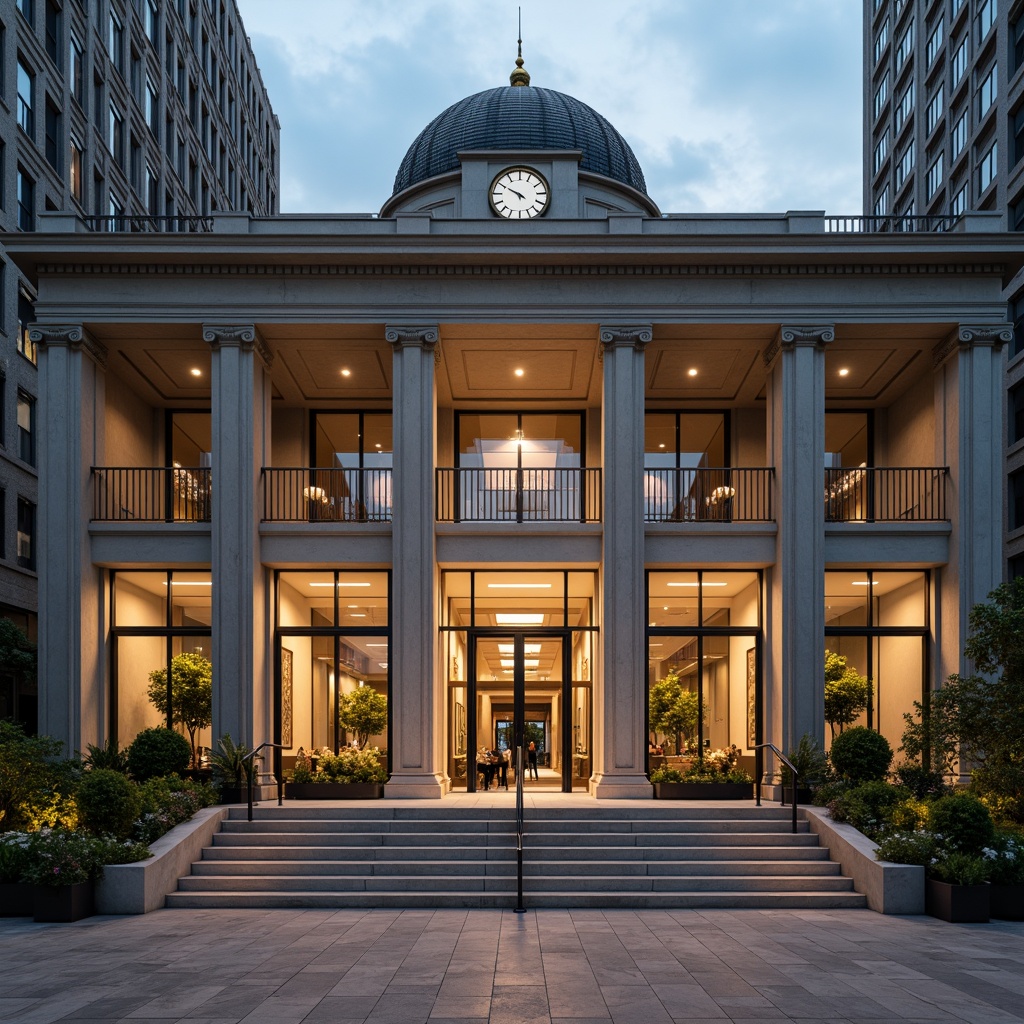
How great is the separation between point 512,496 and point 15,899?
1220 centimetres

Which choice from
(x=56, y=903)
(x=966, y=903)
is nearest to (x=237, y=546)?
(x=56, y=903)

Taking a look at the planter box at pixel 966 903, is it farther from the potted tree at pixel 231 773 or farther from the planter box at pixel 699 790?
the potted tree at pixel 231 773

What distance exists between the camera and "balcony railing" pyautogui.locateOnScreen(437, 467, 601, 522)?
21.8 m

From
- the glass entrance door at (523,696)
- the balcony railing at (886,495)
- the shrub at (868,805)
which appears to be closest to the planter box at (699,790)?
the glass entrance door at (523,696)

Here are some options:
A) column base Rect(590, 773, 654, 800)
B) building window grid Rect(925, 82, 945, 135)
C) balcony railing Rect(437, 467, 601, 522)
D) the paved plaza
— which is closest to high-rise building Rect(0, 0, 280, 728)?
balcony railing Rect(437, 467, 601, 522)

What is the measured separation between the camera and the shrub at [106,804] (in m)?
13.8

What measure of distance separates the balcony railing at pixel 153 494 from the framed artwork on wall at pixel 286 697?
365 centimetres

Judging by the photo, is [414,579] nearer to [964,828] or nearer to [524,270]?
[524,270]

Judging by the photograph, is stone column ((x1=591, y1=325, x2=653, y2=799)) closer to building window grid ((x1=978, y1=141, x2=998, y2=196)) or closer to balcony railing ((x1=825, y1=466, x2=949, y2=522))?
balcony railing ((x1=825, y1=466, x2=949, y2=522))

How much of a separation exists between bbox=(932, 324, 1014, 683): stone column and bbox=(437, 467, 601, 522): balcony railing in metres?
6.88

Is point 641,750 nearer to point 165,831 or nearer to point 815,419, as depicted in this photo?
point 815,419

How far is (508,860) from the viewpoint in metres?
14.8

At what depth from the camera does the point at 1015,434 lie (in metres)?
32.6

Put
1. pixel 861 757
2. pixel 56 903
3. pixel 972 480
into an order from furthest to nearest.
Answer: pixel 972 480 → pixel 861 757 → pixel 56 903
